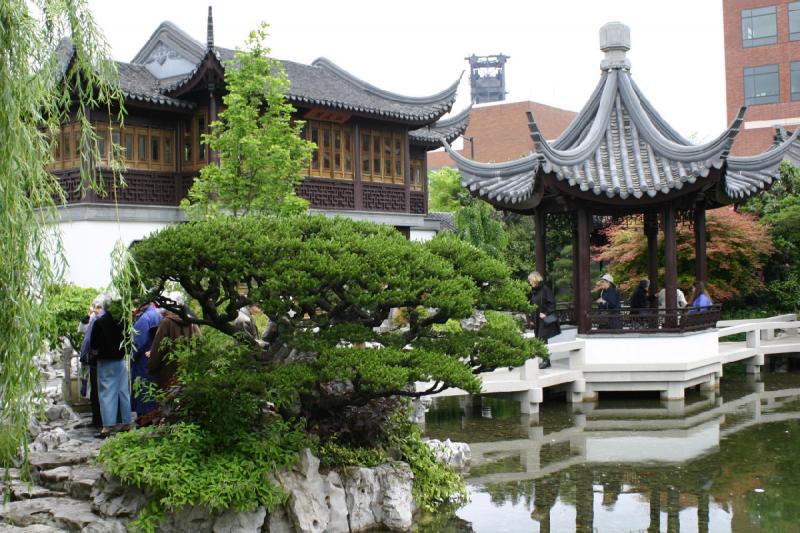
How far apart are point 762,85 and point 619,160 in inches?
1033

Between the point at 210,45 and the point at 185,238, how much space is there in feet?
35.4

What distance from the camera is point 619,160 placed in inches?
546

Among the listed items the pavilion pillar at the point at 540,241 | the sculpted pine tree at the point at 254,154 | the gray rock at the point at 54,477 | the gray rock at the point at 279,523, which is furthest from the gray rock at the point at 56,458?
the pavilion pillar at the point at 540,241

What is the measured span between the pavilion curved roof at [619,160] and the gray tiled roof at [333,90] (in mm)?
5668

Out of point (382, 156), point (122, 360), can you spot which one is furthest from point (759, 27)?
point (122, 360)

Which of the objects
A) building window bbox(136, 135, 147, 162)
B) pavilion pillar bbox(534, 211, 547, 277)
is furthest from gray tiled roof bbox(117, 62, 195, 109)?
pavilion pillar bbox(534, 211, 547, 277)

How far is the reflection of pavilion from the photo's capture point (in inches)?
308

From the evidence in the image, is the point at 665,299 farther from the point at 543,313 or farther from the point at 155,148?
the point at 155,148

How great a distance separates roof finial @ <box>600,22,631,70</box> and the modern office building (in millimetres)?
23554

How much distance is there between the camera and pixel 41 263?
5.11 meters

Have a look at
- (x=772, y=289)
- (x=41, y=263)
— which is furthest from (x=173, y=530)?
(x=772, y=289)

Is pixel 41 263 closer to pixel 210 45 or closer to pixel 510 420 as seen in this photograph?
pixel 510 420

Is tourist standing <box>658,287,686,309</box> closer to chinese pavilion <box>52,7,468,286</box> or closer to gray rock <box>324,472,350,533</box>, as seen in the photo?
chinese pavilion <box>52,7,468,286</box>

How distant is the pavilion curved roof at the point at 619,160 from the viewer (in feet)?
42.4
